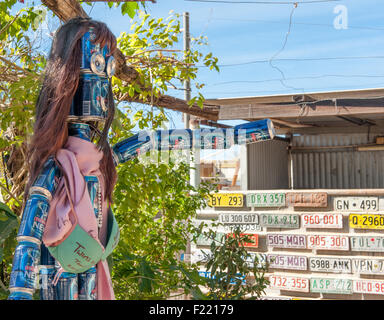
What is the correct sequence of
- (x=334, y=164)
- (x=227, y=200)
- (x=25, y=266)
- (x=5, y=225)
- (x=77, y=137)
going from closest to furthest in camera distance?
(x=25, y=266) → (x=77, y=137) → (x=5, y=225) → (x=227, y=200) → (x=334, y=164)

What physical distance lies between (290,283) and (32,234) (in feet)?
17.3

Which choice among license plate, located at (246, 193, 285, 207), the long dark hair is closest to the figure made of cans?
the long dark hair

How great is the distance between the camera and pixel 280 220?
6508mm

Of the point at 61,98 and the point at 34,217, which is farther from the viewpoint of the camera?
the point at 61,98

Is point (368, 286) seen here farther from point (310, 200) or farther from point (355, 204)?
point (310, 200)

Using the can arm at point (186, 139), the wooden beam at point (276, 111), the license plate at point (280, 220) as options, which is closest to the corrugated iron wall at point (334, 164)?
the wooden beam at point (276, 111)

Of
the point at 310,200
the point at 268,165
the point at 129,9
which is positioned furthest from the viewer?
the point at 268,165

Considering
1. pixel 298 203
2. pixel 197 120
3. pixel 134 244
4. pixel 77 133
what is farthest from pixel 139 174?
pixel 197 120

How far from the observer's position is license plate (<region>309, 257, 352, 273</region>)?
6055 mm

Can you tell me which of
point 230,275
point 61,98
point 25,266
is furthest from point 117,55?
point 25,266

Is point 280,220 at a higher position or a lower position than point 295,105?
lower

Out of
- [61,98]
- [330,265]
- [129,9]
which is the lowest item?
[330,265]

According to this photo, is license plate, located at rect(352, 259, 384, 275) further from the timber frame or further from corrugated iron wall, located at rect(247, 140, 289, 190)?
corrugated iron wall, located at rect(247, 140, 289, 190)

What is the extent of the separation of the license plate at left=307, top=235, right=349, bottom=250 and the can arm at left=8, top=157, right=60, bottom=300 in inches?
196
